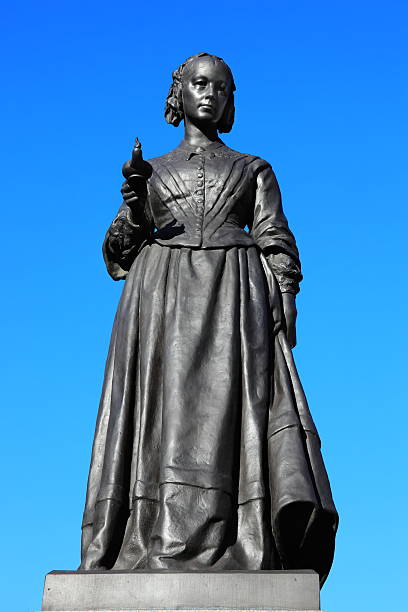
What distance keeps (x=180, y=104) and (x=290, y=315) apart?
2.59m

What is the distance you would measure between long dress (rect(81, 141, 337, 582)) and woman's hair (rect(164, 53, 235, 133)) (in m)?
0.55

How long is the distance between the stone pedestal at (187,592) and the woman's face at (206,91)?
4623 millimetres

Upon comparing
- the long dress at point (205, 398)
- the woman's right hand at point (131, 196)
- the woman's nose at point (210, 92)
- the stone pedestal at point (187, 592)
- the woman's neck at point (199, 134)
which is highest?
the woman's nose at point (210, 92)

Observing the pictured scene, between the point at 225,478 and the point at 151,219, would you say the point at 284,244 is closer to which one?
the point at 151,219

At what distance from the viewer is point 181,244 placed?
9.25 metres

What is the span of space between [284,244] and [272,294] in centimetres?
49

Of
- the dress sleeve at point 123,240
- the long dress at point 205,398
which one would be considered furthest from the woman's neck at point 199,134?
the dress sleeve at point 123,240

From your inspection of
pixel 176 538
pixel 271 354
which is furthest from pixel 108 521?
pixel 271 354

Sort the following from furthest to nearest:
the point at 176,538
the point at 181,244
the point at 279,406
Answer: the point at 181,244 < the point at 279,406 < the point at 176,538

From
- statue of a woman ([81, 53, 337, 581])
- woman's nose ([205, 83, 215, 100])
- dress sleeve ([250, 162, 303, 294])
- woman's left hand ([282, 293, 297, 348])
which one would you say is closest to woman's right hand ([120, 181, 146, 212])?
statue of a woman ([81, 53, 337, 581])

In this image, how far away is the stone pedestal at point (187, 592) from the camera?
7.24 metres

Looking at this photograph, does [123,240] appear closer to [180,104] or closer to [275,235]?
[275,235]

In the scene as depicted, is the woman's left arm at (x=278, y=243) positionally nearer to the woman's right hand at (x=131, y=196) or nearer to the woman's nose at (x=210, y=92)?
the woman's nose at (x=210, y=92)

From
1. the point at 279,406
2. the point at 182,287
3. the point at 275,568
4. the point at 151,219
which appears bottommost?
the point at 275,568
